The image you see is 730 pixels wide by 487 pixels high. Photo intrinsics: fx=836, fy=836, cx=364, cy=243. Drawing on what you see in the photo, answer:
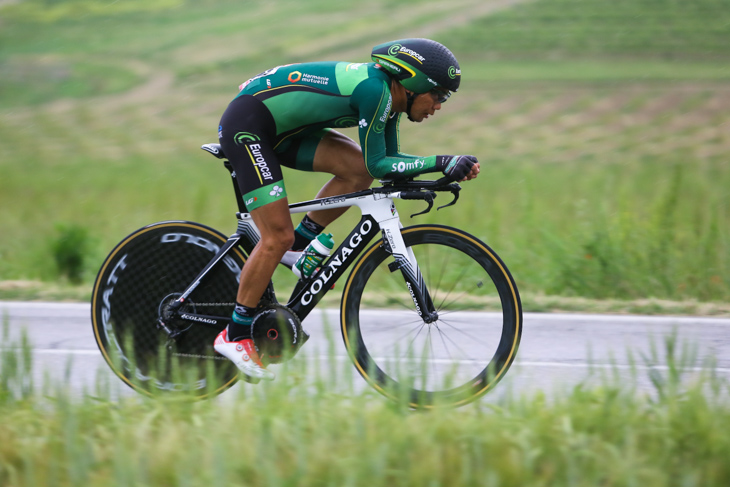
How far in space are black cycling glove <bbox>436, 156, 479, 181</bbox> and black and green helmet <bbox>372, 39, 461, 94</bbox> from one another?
1.22 feet

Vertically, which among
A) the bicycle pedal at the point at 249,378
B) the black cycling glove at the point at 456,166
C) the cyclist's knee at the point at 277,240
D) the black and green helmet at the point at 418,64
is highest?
the black and green helmet at the point at 418,64

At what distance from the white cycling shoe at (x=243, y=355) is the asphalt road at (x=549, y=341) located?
415 millimetres

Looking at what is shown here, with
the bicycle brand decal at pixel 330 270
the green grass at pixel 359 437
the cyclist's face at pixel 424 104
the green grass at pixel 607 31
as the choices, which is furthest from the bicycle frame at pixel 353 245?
the green grass at pixel 607 31

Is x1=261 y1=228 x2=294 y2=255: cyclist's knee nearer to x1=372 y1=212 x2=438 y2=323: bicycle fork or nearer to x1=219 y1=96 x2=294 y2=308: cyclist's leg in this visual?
x1=219 y1=96 x2=294 y2=308: cyclist's leg

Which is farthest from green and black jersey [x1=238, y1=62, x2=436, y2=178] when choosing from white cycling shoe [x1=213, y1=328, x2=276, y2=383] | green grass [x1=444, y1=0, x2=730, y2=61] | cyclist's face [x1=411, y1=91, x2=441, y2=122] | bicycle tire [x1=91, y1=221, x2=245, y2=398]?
green grass [x1=444, y1=0, x2=730, y2=61]

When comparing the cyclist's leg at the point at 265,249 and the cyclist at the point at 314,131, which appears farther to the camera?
the cyclist's leg at the point at 265,249

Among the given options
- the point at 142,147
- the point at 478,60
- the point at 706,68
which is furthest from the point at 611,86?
the point at 142,147

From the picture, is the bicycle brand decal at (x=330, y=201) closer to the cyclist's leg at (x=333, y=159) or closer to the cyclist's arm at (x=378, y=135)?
the cyclist's leg at (x=333, y=159)

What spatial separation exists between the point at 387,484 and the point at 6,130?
19.2 meters

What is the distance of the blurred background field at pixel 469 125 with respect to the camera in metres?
7.86

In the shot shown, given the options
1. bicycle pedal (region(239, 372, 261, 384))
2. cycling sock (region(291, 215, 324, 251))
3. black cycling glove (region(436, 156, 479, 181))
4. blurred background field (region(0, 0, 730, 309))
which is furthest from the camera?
blurred background field (region(0, 0, 730, 309))

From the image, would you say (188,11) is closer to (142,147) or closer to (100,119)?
(100,119)

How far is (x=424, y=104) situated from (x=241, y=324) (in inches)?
55.8

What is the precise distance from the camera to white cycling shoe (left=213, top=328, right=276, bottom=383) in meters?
4.09
